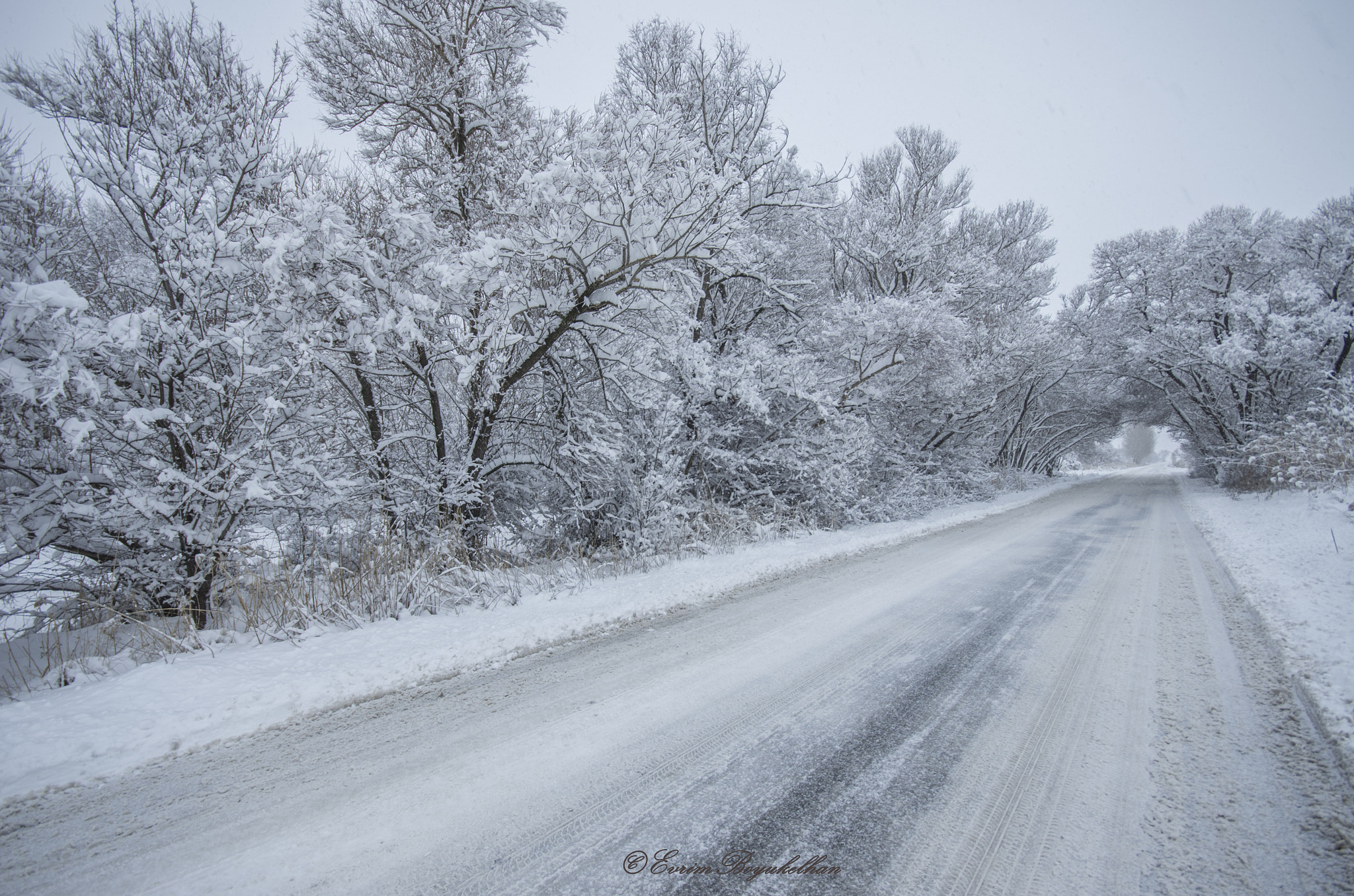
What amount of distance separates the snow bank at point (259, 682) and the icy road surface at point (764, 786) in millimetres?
169

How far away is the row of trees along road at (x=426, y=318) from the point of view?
4.40m

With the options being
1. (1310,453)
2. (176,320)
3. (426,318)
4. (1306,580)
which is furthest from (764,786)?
(1310,453)

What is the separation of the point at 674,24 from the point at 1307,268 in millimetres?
21006

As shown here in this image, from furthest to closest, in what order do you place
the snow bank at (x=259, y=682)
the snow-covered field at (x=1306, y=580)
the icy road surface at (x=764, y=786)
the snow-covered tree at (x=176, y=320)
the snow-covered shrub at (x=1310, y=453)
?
the snow-covered shrub at (x=1310, y=453) < the snow-covered tree at (x=176, y=320) < the snow-covered field at (x=1306, y=580) < the snow bank at (x=259, y=682) < the icy road surface at (x=764, y=786)

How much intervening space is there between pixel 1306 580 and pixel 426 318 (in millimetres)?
9607

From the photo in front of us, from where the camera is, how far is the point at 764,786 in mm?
2123

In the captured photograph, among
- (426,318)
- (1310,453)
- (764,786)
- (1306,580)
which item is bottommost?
(1306,580)

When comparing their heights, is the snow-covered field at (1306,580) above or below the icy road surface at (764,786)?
below

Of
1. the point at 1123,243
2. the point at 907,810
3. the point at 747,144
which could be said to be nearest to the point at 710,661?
the point at 907,810

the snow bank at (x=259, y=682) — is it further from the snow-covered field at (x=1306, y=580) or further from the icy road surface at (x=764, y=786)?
the snow-covered field at (x=1306, y=580)

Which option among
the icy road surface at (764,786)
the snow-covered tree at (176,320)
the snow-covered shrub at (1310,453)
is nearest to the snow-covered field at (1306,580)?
the icy road surface at (764,786)

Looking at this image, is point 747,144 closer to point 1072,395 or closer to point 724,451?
point 724,451

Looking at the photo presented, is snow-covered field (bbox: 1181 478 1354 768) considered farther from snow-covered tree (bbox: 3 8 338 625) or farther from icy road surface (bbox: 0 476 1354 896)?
snow-covered tree (bbox: 3 8 338 625)

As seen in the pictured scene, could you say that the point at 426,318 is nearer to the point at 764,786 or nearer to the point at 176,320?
the point at 176,320
